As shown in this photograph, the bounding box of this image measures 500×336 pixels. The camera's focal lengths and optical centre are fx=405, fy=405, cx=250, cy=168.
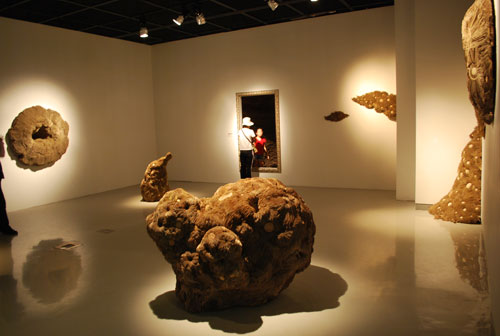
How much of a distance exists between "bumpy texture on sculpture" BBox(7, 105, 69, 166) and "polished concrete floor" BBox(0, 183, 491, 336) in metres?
1.83

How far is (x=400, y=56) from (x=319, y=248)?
355cm

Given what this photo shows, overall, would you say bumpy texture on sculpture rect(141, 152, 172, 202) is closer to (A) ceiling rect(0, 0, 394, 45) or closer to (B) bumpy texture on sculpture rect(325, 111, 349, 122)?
(A) ceiling rect(0, 0, 394, 45)

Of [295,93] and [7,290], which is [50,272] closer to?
[7,290]

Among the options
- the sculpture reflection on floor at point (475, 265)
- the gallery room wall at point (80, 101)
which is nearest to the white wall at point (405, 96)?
the sculpture reflection on floor at point (475, 265)

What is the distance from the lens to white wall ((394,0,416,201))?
20.0 feet

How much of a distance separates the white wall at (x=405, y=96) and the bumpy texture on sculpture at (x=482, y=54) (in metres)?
3.45

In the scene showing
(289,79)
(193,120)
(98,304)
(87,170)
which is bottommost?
(98,304)

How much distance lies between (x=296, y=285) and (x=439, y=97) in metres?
3.57

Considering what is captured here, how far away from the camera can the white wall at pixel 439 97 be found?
5.26 meters

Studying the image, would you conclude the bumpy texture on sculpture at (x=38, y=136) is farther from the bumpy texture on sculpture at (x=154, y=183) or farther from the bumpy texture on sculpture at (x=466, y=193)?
the bumpy texture on sculpture at (x=466, y=193)

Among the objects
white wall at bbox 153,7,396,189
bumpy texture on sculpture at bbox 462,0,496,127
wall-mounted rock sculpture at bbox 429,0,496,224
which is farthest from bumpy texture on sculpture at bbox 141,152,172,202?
bumpy texture on sculpture at bbox 462,0,496,127

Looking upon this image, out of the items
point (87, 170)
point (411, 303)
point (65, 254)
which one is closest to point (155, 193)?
point (87, 170)

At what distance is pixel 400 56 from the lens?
20.3ft

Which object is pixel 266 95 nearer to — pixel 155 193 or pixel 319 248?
pixel 155 193
